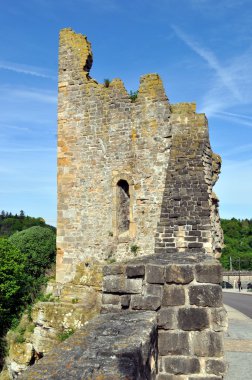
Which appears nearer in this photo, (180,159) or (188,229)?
(188,229)

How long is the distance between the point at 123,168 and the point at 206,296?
9661 mm

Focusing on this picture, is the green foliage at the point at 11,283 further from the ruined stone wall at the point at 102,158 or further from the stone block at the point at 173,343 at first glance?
the stone block at the point at 173,343

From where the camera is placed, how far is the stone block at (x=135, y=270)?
14.3 ft

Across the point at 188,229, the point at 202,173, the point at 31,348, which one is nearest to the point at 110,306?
the point at 188,229

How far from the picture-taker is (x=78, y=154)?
14.5m

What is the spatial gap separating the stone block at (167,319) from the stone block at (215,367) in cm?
45

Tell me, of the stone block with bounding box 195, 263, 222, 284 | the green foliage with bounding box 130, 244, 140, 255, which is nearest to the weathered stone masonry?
the green foliage with bounding box 130, 244, 140, 255

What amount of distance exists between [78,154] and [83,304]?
15.2 feet

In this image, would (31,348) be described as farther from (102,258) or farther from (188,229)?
(188,229)

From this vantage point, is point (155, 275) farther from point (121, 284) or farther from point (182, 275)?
point (121, 284)

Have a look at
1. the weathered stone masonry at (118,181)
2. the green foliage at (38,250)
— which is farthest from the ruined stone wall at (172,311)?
the green foliage at (38,250)

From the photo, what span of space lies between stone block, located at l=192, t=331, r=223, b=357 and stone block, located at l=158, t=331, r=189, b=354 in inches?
3.2

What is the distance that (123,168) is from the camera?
13.7 m

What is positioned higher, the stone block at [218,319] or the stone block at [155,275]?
the stone block at [155,275]
